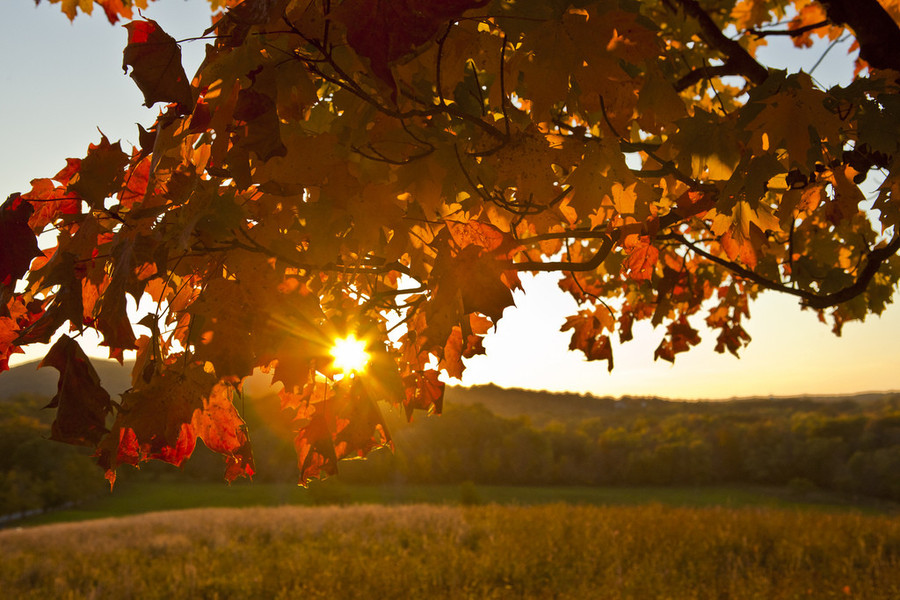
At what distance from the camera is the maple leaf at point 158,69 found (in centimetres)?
104

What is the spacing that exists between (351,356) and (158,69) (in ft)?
2.80

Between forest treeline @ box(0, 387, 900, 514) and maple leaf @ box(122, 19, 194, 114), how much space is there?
32.6m

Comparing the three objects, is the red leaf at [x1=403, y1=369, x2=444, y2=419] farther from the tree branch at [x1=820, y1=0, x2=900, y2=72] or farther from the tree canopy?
the tree branch at [x1=820, y1=0, x2=900, y2=72]

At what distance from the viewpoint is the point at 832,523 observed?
40.0ft

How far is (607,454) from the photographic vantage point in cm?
4678

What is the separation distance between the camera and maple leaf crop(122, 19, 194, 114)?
1.04 meters

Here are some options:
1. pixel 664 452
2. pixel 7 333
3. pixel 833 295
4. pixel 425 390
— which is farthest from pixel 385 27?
pixel 664 452

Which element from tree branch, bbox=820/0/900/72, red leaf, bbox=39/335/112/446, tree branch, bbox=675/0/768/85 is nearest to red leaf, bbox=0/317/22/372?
red leaf, bbox=39/335/112/446

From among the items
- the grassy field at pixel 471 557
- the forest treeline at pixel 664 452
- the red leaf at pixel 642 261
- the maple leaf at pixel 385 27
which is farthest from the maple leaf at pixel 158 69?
the forest treeline at pixel 664 452

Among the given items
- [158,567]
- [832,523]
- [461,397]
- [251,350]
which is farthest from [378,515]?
[461,397]

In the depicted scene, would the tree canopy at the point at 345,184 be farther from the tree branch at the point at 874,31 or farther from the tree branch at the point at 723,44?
the tree branch at the point at 723,44

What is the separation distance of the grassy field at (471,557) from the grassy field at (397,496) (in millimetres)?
13803

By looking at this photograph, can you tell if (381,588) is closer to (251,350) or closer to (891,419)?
(251,350)

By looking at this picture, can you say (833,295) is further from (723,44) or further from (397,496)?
(397,496)
